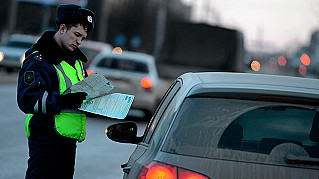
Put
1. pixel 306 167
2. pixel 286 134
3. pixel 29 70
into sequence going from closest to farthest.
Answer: pixel 306 167
pixel 286 134
pixel 29 70

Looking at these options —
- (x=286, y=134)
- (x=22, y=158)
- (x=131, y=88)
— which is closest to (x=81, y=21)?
(x=286, y=134)

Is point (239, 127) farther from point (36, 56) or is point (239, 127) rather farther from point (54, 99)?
point (36, 56)

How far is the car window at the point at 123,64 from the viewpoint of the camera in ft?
53.8

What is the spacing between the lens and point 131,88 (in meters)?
16.0

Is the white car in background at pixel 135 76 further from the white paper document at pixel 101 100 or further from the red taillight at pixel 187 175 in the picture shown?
the red taillight at pixel 187 175

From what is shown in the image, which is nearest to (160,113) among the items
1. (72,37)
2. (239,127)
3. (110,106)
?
(110,106)

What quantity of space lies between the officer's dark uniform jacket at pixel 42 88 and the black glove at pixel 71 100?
32mm

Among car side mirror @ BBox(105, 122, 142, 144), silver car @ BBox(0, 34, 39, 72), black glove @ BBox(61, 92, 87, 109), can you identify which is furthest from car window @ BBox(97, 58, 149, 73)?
silver car @ BBox(0, 34, 39, 72)

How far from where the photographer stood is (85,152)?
10742 millimetres

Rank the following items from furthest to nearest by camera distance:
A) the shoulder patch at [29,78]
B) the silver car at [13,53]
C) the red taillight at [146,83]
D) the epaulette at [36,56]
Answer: the silver car at [13,53] < the red taillight at [146,83] < the epaulette at [36,56] < the shoulder patch at [29,78]

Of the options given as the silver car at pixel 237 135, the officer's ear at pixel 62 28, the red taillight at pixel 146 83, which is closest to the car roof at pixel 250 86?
the silver car at pixel 237 135

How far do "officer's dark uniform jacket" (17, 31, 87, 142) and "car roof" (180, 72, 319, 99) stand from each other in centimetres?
86

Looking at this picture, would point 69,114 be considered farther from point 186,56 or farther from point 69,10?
point 186,56

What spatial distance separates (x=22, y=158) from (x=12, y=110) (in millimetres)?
7737
